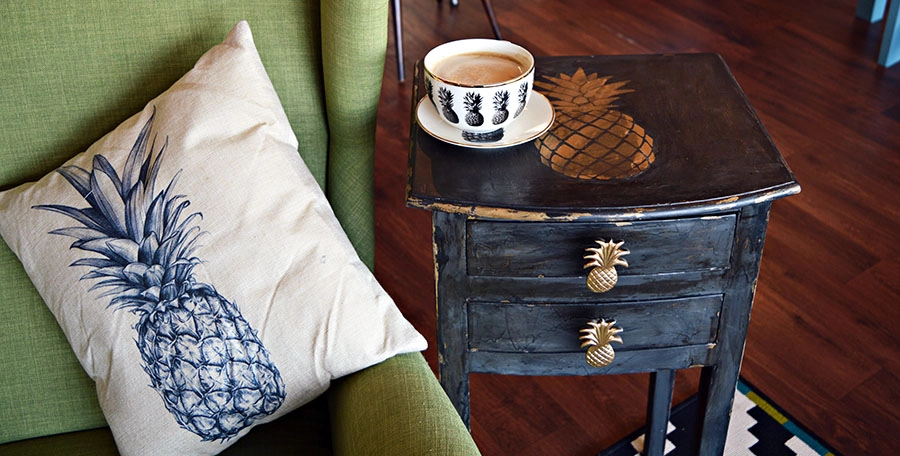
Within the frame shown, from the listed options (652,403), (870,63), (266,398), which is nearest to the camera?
(266,398)

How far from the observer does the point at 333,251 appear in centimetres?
89

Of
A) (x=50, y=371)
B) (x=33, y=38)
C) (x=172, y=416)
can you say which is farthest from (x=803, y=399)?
(x=33, y=38)

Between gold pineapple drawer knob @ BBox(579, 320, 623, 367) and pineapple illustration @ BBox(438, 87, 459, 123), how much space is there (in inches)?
10.6

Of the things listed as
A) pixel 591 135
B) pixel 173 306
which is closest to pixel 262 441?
pixel 173 306

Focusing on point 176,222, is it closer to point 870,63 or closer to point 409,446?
point 409,446

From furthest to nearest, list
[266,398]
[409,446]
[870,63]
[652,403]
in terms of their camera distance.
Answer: [870,63] → [652,403] → [266,398] → [409,446]

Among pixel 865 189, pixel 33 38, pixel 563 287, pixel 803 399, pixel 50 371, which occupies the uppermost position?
pixel 33 38

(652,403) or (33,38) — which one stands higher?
(33,38)

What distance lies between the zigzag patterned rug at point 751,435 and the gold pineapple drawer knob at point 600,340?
443 mm

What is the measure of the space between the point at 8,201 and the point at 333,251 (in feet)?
1.20

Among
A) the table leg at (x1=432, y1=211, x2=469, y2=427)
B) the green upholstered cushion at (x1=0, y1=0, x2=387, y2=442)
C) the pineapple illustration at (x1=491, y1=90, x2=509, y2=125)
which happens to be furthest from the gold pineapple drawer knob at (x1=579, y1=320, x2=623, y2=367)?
the green upholstered cushion at (x1=0, y1=0, x2=387, y2=442)

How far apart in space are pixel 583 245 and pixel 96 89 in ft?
1.89

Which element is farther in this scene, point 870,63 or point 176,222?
point 870,63

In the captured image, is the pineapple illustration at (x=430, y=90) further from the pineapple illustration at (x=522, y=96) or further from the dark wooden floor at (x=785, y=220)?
the dark wooden floor at (x=785, y=220)
